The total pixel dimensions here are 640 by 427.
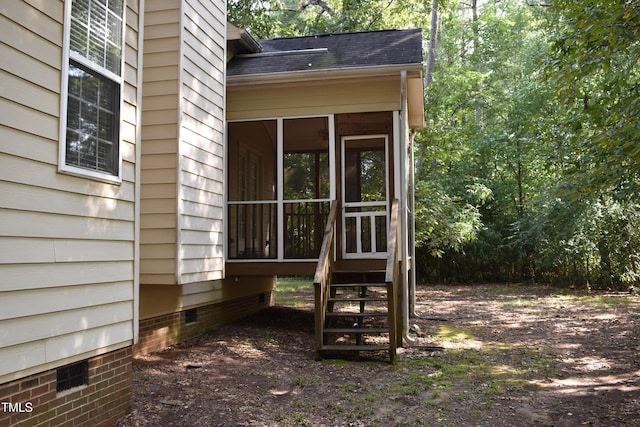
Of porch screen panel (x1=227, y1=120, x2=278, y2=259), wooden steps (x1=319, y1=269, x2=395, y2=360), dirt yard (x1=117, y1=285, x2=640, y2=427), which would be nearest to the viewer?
dirt yard (x1=117, y1=285, x2=640, y2=427)

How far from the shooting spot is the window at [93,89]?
12.5ft

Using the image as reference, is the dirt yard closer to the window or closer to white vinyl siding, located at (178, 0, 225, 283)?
white vinyl siding, located at (178, 0, 225, 283)

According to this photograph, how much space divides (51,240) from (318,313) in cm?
376

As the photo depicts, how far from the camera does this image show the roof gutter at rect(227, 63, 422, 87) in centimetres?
773

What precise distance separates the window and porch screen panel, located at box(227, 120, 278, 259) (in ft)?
13.1

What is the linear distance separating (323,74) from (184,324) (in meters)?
4.29

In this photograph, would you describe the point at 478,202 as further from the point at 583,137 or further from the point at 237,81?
the point at 237,81

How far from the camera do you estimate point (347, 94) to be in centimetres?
829

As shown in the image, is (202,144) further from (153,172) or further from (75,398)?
(75,398)

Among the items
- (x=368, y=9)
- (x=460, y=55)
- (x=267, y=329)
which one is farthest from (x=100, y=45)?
(x=460, y=55)

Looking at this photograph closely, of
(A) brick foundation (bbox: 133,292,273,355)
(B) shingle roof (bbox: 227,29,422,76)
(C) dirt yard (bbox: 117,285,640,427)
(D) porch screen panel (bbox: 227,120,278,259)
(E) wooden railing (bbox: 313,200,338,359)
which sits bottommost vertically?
(C) dirt yard (bbox: 117,285,640,427)

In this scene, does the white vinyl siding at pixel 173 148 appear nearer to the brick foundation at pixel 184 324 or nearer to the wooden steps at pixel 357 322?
the brick foundation at pixel 184 324

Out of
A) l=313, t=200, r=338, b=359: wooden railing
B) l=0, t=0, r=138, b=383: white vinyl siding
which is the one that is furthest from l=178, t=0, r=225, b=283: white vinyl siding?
l=0, t=0, r=138, b=383: white vinyl siding

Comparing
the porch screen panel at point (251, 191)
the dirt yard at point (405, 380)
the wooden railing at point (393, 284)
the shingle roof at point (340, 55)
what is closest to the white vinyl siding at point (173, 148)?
the dirt yard at point (405, 380)
